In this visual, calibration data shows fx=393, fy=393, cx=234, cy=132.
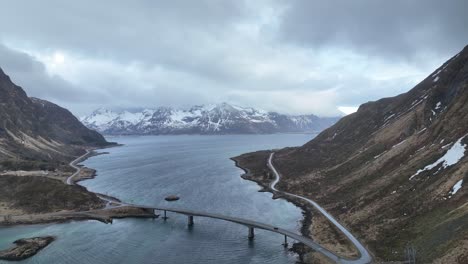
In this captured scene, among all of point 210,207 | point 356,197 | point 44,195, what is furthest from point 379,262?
point 44,195

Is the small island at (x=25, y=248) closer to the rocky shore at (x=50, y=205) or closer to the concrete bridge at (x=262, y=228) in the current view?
the rocky shore at (x=50, y=205)

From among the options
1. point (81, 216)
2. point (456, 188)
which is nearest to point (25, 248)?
point (81, 216)

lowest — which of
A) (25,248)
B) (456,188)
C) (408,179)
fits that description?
(25,248)

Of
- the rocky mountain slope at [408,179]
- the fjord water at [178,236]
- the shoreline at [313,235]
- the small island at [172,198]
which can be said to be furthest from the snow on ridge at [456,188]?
the small island at [172,198]

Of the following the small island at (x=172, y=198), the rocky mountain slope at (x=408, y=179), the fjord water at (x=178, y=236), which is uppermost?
the rocky mountain slope at (x=408, y=179)

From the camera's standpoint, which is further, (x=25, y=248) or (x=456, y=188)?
(x=25, y=248)

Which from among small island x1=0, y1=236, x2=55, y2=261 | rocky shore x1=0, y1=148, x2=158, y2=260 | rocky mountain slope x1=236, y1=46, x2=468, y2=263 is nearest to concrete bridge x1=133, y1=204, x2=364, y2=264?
rocky shore x1=0, y1=148, x2=158, y2=260

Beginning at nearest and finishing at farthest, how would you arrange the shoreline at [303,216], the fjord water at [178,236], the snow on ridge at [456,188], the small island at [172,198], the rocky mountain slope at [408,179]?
the rocky mountain slope at [408,179], the snow on ridge at [456,188], the fjord water at [178,236], the shoreline at [303,216], the small island at [172,198]

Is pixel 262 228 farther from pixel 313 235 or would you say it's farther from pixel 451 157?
pixel 451 157
